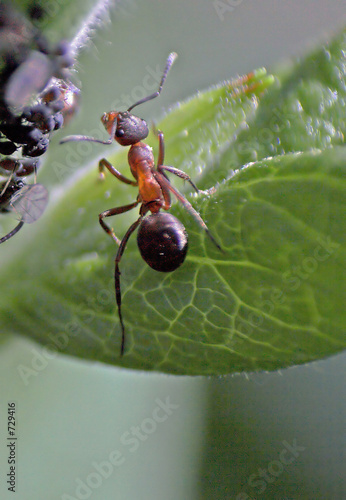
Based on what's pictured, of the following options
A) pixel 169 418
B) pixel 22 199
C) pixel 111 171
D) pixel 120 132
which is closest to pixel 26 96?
pixel 22 199

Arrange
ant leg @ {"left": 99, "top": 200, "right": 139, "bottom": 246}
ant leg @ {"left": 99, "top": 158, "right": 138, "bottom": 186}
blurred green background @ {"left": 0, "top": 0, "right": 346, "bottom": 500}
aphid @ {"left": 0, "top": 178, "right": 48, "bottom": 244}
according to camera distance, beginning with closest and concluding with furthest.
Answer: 1. aphid @ {"left": 0, "top": 178, "right": 48, "bottom": 244}
2. ant leg @ {"left": 99, "top": 200, "right": 139, "bottom": 246}
3. ant leg @ {"left": 99, "top": 158, "right": 138, "bottom": 186}
4. blurred green background @ {"left": 0, "top": 0, "right": 346, "bottom": 500}

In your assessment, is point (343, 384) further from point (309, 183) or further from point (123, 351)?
point (309, 183)

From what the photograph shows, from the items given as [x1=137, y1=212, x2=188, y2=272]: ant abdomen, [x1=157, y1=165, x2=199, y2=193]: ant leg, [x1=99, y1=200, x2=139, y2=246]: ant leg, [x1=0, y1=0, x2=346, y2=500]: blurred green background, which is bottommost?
[x1=0, y1=0, x2=346, y2=500]: blurred green background

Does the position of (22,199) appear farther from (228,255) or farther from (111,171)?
(228,255)

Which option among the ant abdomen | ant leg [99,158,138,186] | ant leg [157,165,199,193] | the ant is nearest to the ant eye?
the ant

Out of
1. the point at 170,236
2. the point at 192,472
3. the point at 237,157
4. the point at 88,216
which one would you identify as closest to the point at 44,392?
the point at 192,472

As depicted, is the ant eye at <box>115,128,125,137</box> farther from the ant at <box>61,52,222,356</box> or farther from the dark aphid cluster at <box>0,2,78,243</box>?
the dark aphid cluster at <box>0,2,78,243</box>
